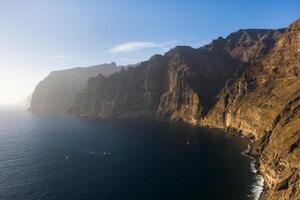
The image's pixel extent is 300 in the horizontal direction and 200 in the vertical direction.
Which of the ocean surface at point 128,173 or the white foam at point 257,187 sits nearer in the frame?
the white foam at point 257,187

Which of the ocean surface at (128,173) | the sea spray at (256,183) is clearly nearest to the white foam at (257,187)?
the sea spray at (256,183)

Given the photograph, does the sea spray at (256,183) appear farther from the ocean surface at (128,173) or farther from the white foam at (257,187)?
the ocean surface at (128,173)

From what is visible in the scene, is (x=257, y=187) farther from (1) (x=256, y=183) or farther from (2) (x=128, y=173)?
(2) (x=128, y=173)

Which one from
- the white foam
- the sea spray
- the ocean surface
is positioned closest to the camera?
the white foam

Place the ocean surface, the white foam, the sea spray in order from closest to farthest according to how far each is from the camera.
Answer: the white foam
the sea spray
the ocean surface

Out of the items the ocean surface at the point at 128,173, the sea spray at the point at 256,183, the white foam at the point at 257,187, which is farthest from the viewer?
the ocean surface at the point at 128,173

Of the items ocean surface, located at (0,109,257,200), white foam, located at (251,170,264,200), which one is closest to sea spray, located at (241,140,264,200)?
white foam, located at (251,170,264,200)

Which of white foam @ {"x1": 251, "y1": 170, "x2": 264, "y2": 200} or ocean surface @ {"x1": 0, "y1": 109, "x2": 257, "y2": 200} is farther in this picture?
ocean surface @ {"x1": 0, "y1": 109, "x2": 257, "y2": 200}

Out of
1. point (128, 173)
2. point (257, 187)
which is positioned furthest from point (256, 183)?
point (128, 173)

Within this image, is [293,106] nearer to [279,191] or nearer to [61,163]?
[279,191]

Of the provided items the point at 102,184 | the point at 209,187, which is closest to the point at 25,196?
the point at 102,184

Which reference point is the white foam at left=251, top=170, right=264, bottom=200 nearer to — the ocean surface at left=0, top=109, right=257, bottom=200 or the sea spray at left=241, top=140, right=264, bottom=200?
the sea spray at left=241, top=140, right=264, bottom=200
